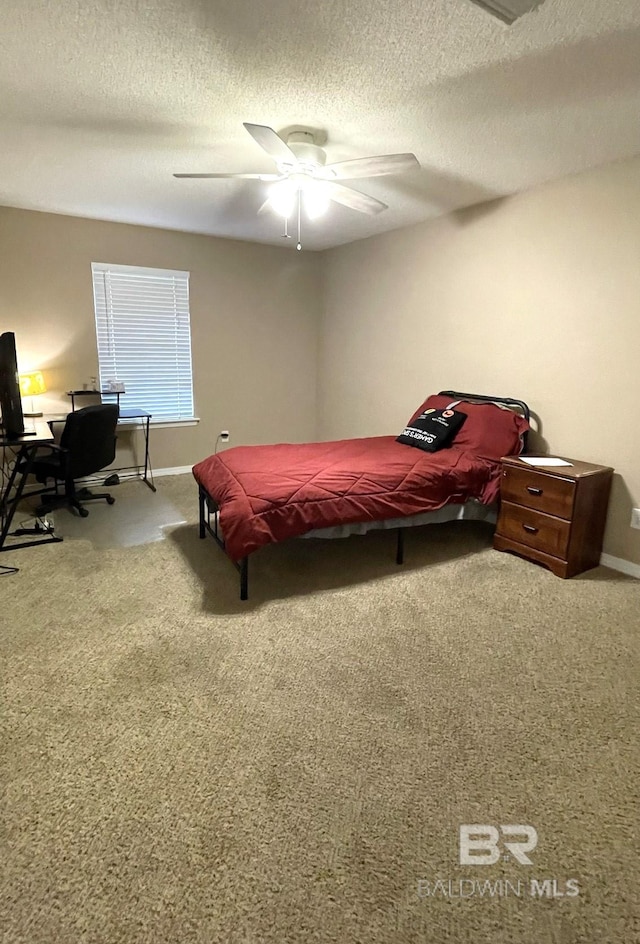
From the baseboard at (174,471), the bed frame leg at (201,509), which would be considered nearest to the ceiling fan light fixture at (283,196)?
the bed frame leg at (201,509)

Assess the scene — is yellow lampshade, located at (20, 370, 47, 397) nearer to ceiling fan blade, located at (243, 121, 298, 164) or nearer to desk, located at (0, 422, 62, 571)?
desk, located at (0, 422, 62, 571)

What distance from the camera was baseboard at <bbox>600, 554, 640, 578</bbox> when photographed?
3035 millimetres

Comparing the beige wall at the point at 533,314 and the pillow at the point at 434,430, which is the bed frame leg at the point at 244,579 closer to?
the pillow at the point at 434,430

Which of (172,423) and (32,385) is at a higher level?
(32,385)

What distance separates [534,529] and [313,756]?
2065mm

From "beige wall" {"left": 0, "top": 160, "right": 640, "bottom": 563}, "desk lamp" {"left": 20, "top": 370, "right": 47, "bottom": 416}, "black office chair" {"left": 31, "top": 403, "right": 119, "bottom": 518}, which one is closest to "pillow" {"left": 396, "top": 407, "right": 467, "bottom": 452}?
"beige wall" {"left": 0, "top": 160, "right": 640, "bottom": 563}

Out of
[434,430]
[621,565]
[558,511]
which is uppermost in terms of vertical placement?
[434,430]

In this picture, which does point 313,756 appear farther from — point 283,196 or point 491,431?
point 283,196

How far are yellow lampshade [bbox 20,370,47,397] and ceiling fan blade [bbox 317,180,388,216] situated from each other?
2828 mm

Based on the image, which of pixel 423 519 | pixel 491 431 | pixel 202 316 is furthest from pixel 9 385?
pixel 491 431

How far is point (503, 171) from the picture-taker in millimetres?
3094

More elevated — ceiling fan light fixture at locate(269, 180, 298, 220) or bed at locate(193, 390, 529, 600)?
ceiling fan light fixture at locate(269, 180, 298, 220)

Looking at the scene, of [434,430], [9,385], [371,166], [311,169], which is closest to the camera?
[371,166]

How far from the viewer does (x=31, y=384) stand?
13.4 feet
